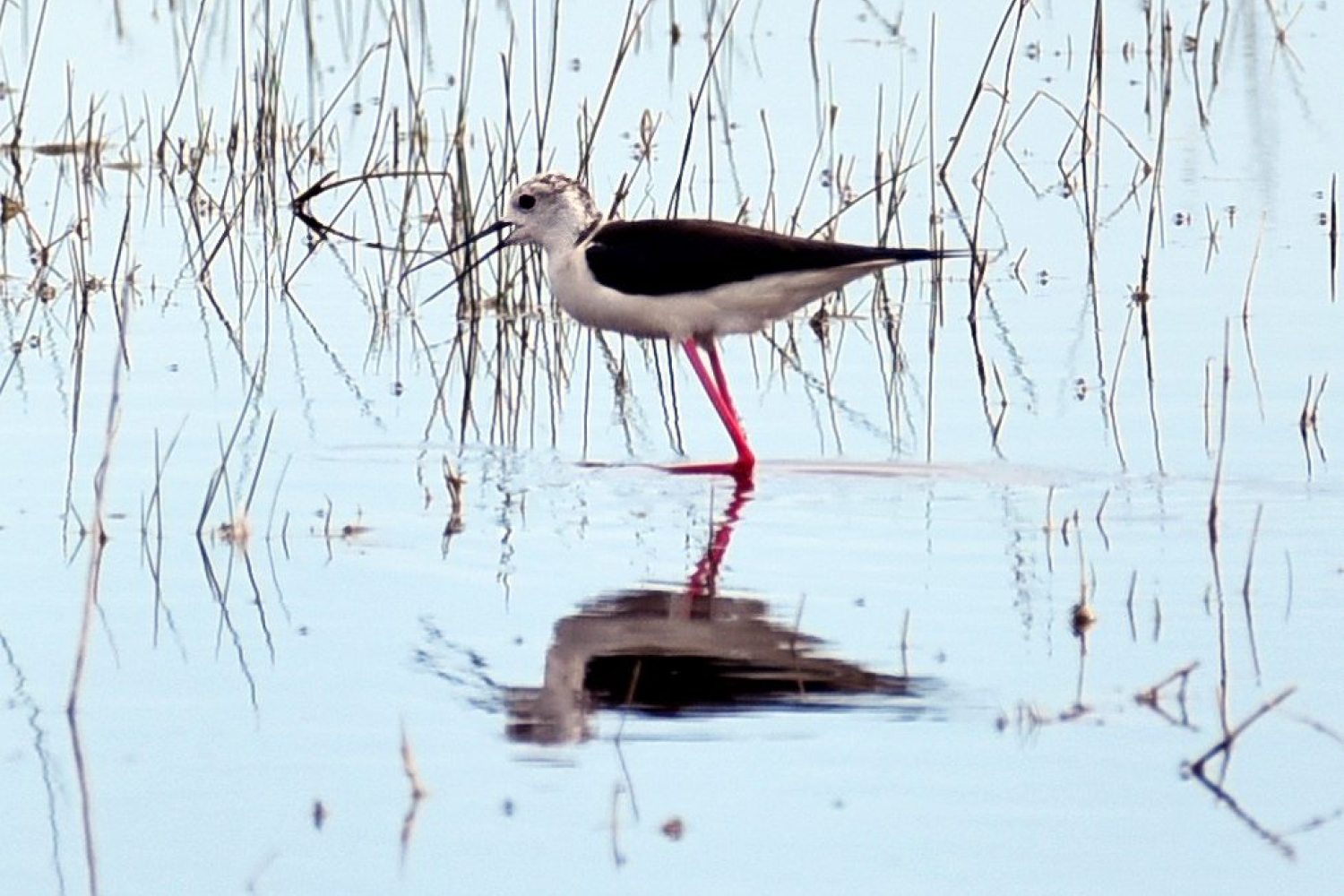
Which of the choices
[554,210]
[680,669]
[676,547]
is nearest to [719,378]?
[554,210]

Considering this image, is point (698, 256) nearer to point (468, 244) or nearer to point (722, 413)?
point (722, 413)

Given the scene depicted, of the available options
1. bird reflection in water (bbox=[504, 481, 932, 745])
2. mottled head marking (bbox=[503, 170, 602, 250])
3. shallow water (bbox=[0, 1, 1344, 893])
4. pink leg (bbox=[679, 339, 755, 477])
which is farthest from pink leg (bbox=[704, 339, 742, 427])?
bird reflection in water (bbox=[504, 481, 932, 745])

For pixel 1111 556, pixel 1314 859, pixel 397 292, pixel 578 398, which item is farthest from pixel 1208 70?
pixel 1314 859

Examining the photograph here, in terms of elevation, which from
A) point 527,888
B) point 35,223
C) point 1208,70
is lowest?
point 527,888

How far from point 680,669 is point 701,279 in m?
2.53

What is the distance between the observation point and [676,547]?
20.9ft

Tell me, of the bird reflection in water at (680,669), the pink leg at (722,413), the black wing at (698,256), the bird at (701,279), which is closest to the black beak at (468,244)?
the bird at (701,279)

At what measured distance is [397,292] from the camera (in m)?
9.38

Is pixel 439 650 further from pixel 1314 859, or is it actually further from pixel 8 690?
pixel 1314 859

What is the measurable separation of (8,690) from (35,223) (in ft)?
17.6

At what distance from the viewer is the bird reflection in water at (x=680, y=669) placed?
498 centimetres

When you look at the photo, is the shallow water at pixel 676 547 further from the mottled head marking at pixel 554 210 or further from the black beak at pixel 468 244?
the mottled head marking at pixel 554 210

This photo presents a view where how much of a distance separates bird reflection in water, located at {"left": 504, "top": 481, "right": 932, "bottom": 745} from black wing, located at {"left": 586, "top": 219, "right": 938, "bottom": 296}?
180 centimetres

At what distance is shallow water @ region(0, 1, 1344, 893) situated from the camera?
4367 millimetres
